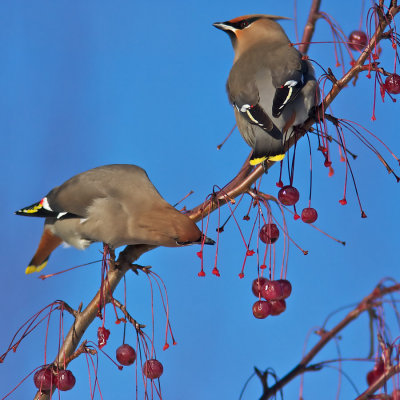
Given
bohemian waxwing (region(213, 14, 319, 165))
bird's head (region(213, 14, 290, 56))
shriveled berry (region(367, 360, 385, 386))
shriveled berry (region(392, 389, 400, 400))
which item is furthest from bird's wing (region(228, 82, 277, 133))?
shriveled berry (region(392, 389, 400, 400))

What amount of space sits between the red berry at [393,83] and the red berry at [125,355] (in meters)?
1.01

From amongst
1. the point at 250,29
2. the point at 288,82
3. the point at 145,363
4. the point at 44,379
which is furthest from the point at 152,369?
the point at 250,29

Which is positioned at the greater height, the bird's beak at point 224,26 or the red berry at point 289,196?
the bird's beak at point 224,26

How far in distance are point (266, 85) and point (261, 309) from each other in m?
0.94

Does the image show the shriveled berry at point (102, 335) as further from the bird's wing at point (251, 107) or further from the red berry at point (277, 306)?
the bird's wing at point (251, 107)

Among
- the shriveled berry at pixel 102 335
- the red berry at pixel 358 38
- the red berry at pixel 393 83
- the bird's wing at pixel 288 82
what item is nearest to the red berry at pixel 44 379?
the shriveled berry at pixel 102 335

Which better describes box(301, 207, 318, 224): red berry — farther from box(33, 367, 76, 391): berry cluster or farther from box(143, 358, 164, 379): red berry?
box(33, 367, 76, 391): berry cluster

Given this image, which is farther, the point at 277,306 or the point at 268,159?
the point at 268,159

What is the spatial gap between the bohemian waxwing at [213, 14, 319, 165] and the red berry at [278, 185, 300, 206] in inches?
4.7

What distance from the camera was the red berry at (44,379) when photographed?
166 centimetres

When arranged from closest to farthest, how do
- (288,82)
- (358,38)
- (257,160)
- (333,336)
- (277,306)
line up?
(333,336) < (277,306) < (257,160) < (288,82) < (358,38)

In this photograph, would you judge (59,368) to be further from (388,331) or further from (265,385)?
(388,331)

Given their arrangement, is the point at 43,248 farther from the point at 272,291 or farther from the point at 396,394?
the point at 396,394

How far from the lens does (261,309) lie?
1681 mm
